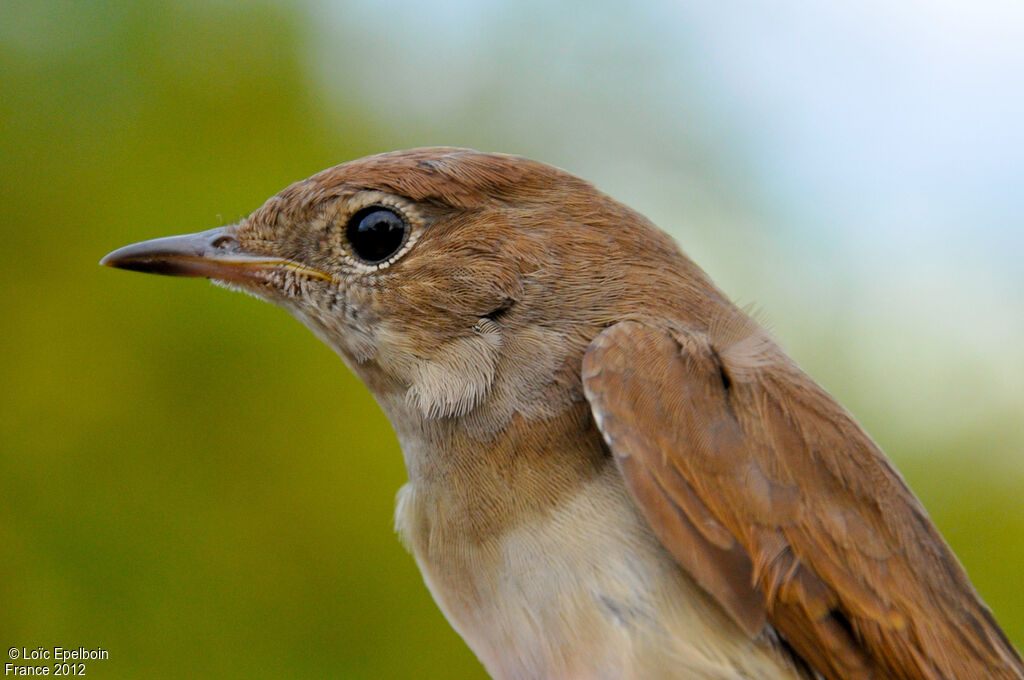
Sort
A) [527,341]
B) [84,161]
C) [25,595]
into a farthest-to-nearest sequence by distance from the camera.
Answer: [84,161] < [25,595] < [527,341]

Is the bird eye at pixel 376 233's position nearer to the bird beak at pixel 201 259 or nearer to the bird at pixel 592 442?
the bird at pixel 592 442

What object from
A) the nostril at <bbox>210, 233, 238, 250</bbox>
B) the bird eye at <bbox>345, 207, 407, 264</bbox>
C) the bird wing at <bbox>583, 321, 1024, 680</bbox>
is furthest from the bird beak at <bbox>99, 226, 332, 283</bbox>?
the bird wing at <bbox>583, 321, 1024, 680</bbox>

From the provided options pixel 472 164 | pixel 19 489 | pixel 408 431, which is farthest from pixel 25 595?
pixel 472 164

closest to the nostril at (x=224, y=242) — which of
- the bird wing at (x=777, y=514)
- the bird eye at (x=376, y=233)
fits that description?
the bird eye at (x=376, y=233)

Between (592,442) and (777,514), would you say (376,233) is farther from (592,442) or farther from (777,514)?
(777,514)

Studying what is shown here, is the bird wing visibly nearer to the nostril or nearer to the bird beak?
the bird beak

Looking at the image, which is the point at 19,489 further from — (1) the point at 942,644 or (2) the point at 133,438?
(1) the point at 942,644
